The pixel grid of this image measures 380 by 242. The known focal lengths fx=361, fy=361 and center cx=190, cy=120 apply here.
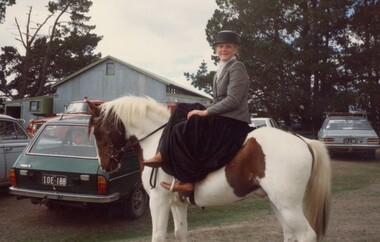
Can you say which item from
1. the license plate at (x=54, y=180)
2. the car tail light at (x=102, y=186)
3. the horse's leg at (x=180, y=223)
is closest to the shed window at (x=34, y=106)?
the license plate at (x=54, y=180)

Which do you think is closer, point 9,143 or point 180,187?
point 180,187

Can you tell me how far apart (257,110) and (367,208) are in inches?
796

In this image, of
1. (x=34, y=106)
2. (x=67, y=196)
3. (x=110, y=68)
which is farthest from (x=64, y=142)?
(x=34, y=106)

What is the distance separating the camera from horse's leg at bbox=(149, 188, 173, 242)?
3.95 m

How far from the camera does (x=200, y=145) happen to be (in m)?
3.86

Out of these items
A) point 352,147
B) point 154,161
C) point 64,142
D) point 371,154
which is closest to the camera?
point 154,161

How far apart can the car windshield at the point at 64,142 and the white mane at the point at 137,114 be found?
2.35 metres

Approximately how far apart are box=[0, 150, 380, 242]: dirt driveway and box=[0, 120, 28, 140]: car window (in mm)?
1462

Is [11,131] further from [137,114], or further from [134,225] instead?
[137,114]

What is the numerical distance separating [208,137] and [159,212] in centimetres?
100

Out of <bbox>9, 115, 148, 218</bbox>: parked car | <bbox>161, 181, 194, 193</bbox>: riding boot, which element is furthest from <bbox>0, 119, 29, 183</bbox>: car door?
<bbox>161, 181, 194, 193</bbox>: riding boot

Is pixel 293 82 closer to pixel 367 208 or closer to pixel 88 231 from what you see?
pixel 367 208

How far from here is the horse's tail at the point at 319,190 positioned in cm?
379

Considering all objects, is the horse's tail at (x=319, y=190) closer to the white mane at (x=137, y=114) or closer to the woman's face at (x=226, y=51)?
the woman's face at (x=226, y=51)
